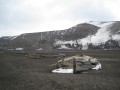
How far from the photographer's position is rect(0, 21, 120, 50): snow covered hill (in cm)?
11117

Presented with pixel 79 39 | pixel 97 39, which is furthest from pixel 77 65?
pixel 79 39

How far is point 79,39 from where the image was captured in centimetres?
12525

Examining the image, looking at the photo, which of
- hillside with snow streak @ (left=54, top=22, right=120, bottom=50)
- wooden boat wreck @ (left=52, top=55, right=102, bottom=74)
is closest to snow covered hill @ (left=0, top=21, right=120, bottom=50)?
hillside with snow streak @ (left=54, top=22, right=120, bottom=50)

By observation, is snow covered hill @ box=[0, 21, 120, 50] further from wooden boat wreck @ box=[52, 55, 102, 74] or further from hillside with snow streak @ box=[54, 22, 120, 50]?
wooden boat wreck @ box=[52, 55, 102, 74]

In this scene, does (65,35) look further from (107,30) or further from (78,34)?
(107,30)

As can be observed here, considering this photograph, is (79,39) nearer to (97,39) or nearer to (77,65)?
(97,39)

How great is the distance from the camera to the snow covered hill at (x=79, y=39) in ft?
365

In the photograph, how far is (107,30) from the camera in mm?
127875

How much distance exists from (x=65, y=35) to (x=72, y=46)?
60.3 feet

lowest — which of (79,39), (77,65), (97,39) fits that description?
(77,65)

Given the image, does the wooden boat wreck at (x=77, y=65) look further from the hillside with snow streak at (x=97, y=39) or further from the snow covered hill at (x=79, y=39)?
the hillside with snow streak at (x=97, y=39)

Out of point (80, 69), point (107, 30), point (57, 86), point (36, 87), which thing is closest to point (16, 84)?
point (36, 87)

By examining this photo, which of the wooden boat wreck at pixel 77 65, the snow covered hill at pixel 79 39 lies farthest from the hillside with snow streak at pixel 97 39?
the wooden boat wreck at pixel 77 65

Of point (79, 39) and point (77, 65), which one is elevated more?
point (79, 39)
